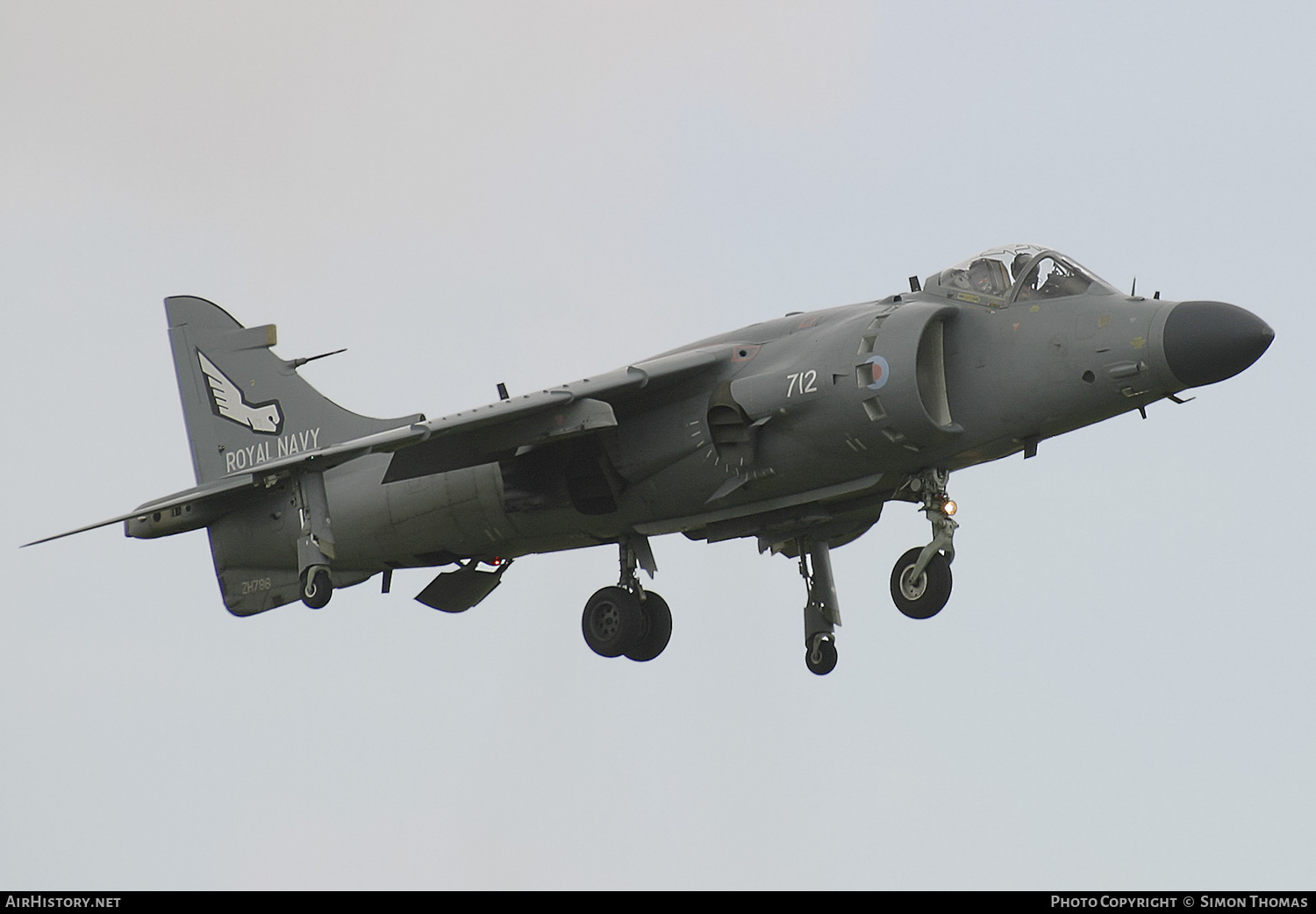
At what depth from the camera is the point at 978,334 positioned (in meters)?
19.6

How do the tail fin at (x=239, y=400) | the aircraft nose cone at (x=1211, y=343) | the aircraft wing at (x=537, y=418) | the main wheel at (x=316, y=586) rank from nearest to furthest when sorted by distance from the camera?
the aircraft nose cone at (x=1211, y=343), the aircraft wing at (x=537, y=418), the main wheel at (x=316, y=586), the tail fin at (x=239, y=400)

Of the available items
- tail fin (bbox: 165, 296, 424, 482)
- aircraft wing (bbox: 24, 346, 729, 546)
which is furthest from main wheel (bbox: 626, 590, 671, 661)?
tail fin (bbox: 165, 296, 424, 482)

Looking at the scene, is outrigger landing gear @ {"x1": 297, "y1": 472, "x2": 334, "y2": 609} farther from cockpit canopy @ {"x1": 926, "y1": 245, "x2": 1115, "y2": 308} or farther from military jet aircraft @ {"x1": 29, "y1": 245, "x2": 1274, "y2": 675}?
cockpit canopy @ {"x1": 926, "y1": 245, "x2": 1115, "y2": 308}

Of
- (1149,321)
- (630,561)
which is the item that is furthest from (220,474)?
(1149,321)

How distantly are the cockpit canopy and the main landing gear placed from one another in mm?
4584

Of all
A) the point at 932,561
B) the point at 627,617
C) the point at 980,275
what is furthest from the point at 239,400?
the point at 980,275

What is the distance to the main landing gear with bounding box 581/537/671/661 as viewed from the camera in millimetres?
22188

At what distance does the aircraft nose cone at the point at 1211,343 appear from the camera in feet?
61.1

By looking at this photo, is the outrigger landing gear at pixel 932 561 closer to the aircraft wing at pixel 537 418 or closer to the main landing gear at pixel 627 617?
the aircraft wing at pixel 537 418

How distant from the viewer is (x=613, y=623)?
2220cm

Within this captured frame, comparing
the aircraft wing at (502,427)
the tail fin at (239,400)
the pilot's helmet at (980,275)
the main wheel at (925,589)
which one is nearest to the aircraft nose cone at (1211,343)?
the pilot's helmet at (980,275)

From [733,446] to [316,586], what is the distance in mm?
4503

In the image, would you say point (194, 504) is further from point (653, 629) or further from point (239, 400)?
point (653, 629)
